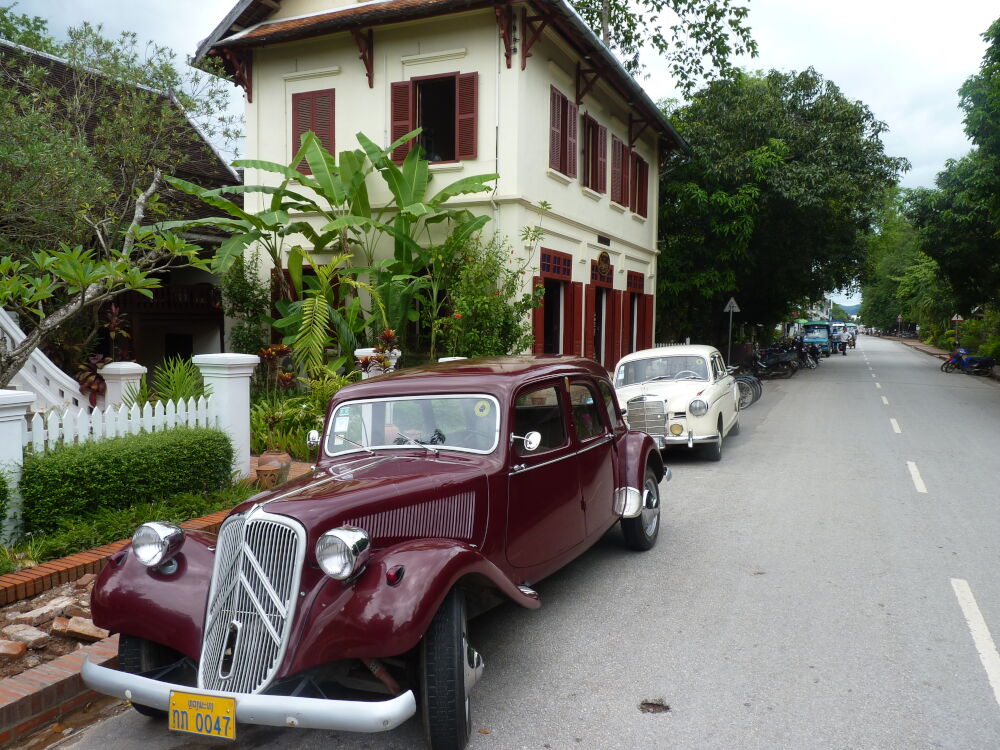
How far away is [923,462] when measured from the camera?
35.4ft

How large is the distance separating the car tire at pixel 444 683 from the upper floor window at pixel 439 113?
11.6 meters

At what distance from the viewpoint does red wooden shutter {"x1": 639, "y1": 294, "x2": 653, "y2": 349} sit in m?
22.0

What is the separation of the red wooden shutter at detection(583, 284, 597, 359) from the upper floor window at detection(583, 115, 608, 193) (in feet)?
7.75

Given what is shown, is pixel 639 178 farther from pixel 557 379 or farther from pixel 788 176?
pixel 557 379

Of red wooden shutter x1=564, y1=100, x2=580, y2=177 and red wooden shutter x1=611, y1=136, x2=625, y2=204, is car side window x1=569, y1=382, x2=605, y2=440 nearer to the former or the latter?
red wooden shutter x1=564, y1=100, x2=580, y2=177

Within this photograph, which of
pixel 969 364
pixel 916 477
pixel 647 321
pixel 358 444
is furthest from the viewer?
pixel 969 364

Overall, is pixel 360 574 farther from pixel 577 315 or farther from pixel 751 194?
pixel 751 194

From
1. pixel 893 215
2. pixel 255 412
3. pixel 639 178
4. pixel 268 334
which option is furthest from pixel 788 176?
pixel 893 215

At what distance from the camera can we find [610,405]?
6.38 m

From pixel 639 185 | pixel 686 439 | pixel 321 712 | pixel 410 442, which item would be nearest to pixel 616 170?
pixel 639 185

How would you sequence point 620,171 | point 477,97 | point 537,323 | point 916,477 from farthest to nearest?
point 620,171, point 537,323, point 477,97, point 916,477

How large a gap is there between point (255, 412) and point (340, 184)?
→ 16.1 ft

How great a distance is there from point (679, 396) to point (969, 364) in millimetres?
26510

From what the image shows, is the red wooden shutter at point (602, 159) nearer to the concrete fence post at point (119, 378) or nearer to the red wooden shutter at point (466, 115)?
the red wooden shutter at point (466, 115)
